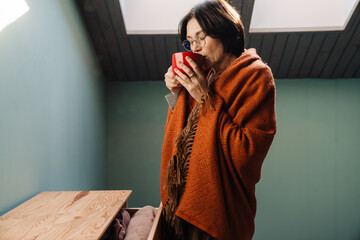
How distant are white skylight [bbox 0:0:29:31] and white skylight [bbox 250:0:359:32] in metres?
1.60

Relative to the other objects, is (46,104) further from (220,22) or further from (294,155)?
(294,155)

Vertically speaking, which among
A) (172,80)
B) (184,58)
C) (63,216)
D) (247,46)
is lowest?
(63,216)

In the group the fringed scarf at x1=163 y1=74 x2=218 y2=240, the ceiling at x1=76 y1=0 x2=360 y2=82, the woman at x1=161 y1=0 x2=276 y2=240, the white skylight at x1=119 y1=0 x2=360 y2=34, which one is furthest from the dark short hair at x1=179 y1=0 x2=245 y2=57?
the white skylight at x1=119 y1=0 x2=360 y2=34

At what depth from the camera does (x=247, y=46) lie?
2.33 meters

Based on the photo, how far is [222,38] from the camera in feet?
3.12

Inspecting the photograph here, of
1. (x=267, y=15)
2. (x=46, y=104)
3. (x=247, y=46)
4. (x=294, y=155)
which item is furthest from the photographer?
(x=294, y=155)

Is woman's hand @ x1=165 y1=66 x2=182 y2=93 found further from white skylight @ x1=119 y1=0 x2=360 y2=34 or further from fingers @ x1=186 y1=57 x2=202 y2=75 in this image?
white skylight @ x1=119 y1=0 x2=360 y2=34

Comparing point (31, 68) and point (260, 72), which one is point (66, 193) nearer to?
point (31, 68)

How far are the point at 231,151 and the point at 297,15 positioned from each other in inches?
71.4

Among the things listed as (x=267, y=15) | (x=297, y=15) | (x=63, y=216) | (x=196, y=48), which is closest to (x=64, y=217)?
(x=63, y=216)

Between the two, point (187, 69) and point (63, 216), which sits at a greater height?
point (187, 69)

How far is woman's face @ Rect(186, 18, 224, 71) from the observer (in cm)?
95

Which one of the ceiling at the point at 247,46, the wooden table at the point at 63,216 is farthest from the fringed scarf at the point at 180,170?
the ceiling at the point at 247,46

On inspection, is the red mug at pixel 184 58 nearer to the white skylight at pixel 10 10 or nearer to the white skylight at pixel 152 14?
the white skylight at pixel 10 10
